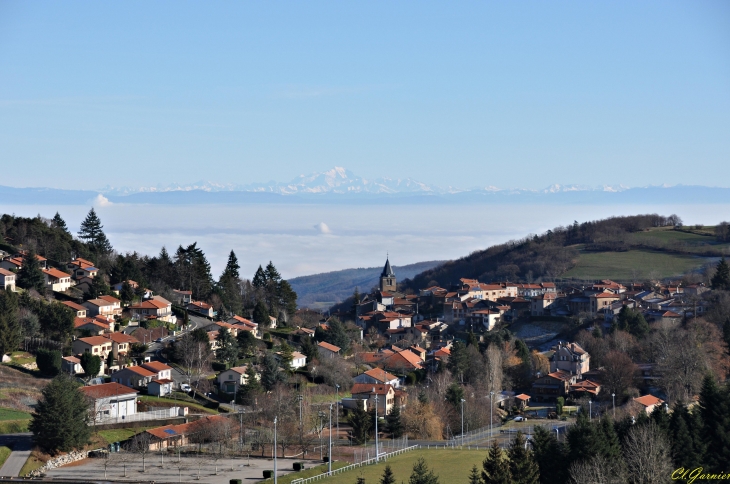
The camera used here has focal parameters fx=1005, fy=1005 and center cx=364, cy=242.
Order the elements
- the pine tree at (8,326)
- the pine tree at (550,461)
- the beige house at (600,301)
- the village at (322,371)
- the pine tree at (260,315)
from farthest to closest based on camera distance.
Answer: the beige house at (600,301) < the pine tree at (260,315) < the pine tree at (8,326) < the village at (322,371) < the pine tree at (550,461)

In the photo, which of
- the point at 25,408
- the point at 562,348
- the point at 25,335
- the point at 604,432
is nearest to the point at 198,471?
the point at 25,408

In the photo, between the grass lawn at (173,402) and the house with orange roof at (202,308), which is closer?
the grass lawn at (173,402)

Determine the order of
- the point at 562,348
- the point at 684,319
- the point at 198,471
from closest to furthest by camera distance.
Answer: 1. the point at 198,471
2. the point at 562,348
3. the point at 684,319

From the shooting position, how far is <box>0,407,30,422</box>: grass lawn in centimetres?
3991

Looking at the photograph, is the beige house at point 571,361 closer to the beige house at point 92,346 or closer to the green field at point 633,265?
the beige house at point 92,346

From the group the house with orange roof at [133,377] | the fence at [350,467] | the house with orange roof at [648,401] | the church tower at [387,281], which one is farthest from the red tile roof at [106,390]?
the church tower at [387,281]

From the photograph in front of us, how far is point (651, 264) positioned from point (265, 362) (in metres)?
59.7

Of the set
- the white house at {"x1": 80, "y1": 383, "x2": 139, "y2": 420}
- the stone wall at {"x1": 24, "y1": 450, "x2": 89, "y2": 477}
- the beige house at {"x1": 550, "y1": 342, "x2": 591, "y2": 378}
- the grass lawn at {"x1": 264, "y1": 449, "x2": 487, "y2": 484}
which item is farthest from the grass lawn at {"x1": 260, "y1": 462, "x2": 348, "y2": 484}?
the beige house at {"x1": 550, "y1": 342, "x2": 591, "y2": 378}

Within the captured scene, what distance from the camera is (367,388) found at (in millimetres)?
51812

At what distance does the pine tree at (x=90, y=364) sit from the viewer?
48000mm

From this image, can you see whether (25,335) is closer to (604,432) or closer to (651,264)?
(604,432)

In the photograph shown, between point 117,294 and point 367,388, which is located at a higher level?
point 117,294

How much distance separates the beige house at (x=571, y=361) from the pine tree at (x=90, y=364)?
2904cm

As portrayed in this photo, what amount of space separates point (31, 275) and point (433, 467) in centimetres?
3077
